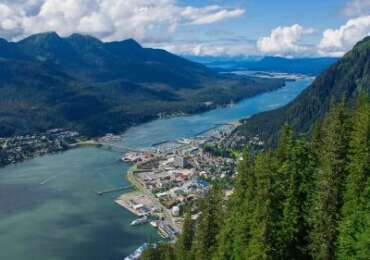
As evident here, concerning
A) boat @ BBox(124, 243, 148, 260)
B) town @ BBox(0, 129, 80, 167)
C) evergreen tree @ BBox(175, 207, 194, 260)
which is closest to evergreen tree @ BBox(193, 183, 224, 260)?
evergreen tree @ BBox(175, 207, 194, 260)

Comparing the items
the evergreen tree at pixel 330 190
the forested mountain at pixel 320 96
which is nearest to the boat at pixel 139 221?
the evergreen tree at pixel 330 190

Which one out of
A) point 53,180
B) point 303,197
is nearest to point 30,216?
point 53,180

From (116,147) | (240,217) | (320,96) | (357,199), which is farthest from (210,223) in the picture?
(320,96)

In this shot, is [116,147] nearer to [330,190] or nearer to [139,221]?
[139,221]

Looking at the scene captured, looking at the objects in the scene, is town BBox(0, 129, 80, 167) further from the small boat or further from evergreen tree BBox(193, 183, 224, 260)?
evergreen tree BBox(193, 183, 224, 260)

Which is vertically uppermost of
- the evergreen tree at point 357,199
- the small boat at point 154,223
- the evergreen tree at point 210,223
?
the evergreen tree at point 357,199

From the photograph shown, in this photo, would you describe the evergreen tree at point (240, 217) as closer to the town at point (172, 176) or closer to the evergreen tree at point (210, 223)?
the evergreen tree at point (210, 223)
